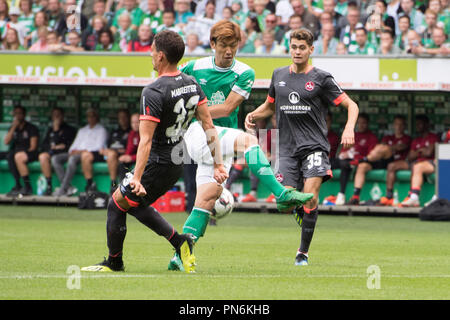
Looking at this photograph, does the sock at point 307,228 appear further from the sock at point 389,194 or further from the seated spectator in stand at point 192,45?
the seated spectator in stand at point 192,45

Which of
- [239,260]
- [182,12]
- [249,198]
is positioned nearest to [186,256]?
[239,260]

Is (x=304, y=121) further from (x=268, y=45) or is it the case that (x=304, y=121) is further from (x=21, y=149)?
(x=21, y=149)

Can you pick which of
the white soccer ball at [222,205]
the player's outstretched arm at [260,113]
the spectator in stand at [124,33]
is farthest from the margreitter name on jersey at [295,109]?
the spectator in stand at [124,33]

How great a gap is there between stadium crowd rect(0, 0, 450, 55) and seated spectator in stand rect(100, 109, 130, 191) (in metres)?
1.43

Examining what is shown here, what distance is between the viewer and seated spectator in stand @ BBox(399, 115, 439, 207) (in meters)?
17.5

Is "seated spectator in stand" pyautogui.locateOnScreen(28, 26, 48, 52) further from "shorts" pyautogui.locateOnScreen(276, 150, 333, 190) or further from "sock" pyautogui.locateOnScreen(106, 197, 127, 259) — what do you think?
"sock" pyautogui.locateOnScreen(106, 197, 127, 259)

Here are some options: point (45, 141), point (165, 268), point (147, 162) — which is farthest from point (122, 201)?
point (45, 141)

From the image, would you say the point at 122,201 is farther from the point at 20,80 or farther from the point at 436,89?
the point at 20,80

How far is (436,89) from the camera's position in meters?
16.9

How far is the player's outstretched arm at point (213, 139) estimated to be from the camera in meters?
8.01

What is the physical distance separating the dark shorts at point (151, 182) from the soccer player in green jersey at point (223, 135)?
0.64 m

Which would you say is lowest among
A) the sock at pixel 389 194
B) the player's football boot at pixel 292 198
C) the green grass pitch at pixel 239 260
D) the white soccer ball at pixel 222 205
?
the sock at pixel 389 194

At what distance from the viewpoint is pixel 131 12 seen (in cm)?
2006
